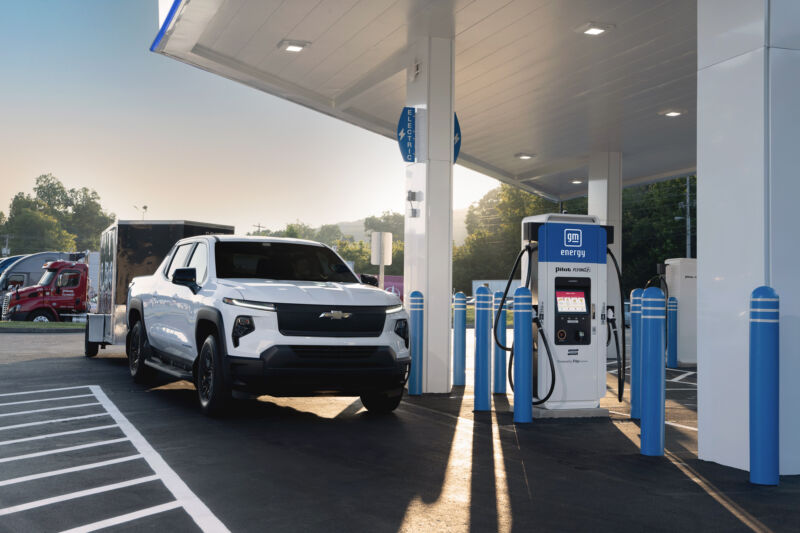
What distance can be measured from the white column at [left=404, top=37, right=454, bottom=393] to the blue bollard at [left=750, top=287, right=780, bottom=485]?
5.51 meters

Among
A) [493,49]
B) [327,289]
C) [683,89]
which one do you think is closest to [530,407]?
[327,289]

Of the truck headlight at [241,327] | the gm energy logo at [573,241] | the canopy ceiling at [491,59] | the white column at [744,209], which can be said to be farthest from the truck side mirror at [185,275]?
the white column at [744,209]

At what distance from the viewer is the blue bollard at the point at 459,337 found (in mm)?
11859

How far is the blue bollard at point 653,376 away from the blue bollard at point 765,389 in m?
1.08

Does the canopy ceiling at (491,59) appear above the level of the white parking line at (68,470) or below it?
above

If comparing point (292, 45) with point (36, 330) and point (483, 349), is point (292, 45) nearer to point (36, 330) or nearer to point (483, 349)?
point (483, 349)

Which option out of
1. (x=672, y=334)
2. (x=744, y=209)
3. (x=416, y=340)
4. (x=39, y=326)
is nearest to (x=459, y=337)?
(x=416, y=340)

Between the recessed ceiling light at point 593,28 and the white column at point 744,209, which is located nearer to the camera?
the white column at point 744,209

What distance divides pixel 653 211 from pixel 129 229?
65610mm

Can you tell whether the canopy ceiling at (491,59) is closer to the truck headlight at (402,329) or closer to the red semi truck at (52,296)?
the truck headlight at (402,329)

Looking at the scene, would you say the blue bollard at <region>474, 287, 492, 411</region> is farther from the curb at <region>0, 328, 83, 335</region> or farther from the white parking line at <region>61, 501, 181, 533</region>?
the curb at <region>0, 328, 83, 335</region>

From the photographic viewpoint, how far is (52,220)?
154m

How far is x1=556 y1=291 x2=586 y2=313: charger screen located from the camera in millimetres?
9000

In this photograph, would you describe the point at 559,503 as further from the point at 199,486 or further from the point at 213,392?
the point at 213,392
